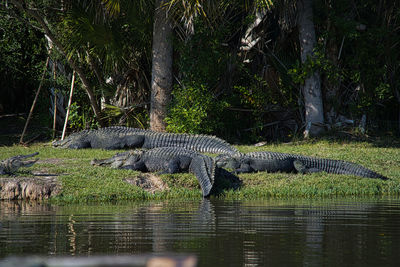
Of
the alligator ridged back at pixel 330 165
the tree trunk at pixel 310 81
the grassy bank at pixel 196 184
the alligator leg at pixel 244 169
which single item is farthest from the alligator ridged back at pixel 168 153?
the tree trunk at pixel 310 81

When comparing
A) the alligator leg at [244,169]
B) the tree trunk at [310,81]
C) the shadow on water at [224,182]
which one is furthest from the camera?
the tree trunk at [310,81]

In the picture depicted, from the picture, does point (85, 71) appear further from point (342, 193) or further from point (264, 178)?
point (342, 193)

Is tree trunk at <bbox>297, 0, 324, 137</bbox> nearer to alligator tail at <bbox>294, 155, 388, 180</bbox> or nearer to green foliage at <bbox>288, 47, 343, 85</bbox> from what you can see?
green foliage at <bbox>288, 47, 343, 85</bbox>

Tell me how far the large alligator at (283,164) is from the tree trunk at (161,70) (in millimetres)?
4900

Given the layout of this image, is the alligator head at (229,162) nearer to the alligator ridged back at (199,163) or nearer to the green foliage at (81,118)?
the alligator ridged back at (199,163)

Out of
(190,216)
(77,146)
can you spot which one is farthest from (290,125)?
(190,216)

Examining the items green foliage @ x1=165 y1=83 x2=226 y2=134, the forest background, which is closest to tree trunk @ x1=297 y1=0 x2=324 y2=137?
the forest background

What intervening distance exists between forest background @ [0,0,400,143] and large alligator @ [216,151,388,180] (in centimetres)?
412

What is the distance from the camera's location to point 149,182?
9758 mm

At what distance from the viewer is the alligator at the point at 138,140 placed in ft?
44.0

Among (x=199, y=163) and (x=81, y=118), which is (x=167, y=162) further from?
(x=81, y=118)

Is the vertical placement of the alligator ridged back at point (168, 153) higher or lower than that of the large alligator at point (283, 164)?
higher

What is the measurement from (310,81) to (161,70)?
13.4ft

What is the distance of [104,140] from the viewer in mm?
14508
